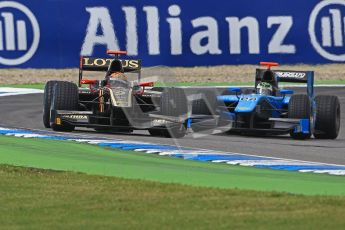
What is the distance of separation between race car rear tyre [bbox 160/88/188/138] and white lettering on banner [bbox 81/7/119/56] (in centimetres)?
958

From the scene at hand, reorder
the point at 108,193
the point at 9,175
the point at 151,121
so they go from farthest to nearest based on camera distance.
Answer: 1. the point at 151,121
2. the point at 9,175
3. the point at 108,193

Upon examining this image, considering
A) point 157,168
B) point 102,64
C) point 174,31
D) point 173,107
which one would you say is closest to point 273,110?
point 173,107

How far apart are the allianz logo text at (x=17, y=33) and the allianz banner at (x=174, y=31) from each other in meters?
0.02

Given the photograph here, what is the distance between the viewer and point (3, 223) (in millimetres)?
8359

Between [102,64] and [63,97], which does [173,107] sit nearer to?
[63,97]

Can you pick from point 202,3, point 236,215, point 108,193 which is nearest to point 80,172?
point 108,193

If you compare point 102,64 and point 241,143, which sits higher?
point 102,64

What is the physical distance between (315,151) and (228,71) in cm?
1233

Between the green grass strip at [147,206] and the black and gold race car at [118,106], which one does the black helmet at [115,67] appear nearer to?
the black and gold race car at [118,106]

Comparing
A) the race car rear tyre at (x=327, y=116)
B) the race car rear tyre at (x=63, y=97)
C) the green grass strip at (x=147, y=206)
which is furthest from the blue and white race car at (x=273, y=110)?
the green grass strip at (x=147, y=206)

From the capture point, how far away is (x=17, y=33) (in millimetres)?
24984

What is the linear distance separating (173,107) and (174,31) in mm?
9896

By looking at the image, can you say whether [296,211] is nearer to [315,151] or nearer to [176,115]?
[315,151]

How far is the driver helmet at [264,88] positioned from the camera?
17047 mm
